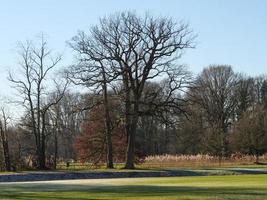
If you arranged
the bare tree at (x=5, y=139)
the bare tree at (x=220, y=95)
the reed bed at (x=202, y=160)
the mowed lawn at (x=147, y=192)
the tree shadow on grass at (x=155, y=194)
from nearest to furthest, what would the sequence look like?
the tree shadow on grass at (x=155, y=194), the mowed lawn at (x=147, y=192), the bare tree at (x=5, y=139), the reed bed at (x=202, y=160), the bare tree at (x=220, y=95)

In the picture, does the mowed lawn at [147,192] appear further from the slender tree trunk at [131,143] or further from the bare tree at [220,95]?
the bare tree at [220,95]

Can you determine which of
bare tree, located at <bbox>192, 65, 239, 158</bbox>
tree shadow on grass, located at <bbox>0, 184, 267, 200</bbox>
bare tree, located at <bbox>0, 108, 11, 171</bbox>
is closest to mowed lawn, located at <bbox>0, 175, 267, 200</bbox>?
tree shadow on grass, located at <bbox>0, 184, 267, 200</bbox>

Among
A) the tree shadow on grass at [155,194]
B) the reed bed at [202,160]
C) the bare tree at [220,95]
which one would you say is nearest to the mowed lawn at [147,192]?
the tree shadow on grass at [155,194]

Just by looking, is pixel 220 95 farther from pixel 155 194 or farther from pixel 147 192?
pixel 155 194

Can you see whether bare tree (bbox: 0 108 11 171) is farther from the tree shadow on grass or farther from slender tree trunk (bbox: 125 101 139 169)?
the tree shadow on grass

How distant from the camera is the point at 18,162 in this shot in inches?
2222

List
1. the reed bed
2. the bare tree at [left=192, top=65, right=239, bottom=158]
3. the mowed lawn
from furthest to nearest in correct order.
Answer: the bare tree at [left=192, top=65, right=239, bottom=158] → the reed bed → the mowed lawn

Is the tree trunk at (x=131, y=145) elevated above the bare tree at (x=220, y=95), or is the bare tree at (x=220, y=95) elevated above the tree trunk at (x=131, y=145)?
the bare tree at (x=220, y=95)

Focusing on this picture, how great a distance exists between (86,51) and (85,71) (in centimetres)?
199

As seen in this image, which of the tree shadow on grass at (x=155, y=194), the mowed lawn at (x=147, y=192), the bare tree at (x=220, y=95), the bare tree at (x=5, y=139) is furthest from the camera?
the bare tree at (x=220, y=95)

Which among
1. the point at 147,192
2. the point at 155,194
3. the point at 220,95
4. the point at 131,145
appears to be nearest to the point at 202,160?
the point at 131,145

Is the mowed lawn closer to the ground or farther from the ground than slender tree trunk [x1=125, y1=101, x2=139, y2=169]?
closer to the ground

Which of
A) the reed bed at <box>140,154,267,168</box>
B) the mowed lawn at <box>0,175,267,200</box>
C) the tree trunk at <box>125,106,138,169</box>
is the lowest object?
the mowed lawn at <box>0,175,267,200</box>

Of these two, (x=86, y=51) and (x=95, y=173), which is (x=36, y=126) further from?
(x=95, y=173)
